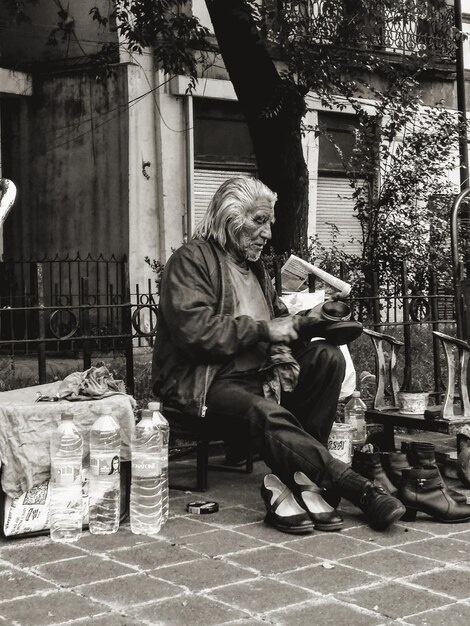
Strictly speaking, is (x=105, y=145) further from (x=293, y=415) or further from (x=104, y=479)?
(x=104, y=479)

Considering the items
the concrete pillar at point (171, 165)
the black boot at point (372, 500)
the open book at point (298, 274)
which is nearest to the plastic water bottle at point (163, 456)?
the black boot at point (372, 500)

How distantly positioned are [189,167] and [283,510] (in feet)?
31.2

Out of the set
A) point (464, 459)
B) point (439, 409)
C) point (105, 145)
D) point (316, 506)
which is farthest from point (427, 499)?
point (105, 145)

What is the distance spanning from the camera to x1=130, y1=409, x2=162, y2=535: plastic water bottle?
4555mm

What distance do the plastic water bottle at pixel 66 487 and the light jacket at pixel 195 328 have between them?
71cm

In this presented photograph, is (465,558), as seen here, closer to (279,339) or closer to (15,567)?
(279,339)

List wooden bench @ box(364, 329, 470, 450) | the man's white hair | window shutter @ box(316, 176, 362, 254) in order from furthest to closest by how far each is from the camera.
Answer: window shutter @ box(316, 176, 362, 254)
wooden bench @ box(364, 329, 470, 450)
the man's white hair

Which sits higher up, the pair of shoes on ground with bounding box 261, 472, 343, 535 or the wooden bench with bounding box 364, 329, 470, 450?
the wooden bench with bounding box 364, 329, 470, 450

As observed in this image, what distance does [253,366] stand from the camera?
16.5ft

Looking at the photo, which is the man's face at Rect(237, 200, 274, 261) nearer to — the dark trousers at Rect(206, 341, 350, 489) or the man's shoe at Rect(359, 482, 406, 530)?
the dark trousers at Rect(206, 341, 350, 489)

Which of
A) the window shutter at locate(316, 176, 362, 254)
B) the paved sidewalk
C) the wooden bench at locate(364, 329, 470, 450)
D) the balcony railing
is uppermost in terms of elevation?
the balcony railing

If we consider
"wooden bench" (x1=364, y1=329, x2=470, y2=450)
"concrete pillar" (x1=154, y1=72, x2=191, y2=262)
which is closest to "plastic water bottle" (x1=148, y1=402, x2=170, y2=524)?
"wooden bench" (x1=364, y1=329, x2=470, y2=450)

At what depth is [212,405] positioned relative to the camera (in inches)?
191

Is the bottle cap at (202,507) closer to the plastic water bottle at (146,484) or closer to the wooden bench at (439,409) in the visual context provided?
the plastic water bottle at (146,484)
